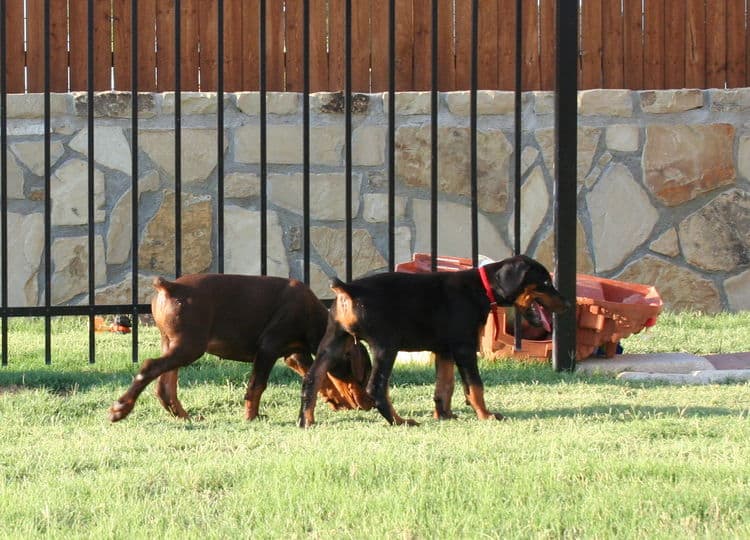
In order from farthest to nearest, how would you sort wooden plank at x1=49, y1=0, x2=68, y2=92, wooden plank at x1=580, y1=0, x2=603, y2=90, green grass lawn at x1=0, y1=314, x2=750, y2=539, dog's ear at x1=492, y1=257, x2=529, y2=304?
wooden plank at x1=580, y1=0, x2=603, y2=90, wooden plank at x1=49, y1=0, x2=68, y2=92, dog's ear at x1=492, y1=257, x2=529, y2=304, green grass lawn at x1=0, y1=314, x2=750, y2=539

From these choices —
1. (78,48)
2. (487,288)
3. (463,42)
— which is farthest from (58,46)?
(487,288)

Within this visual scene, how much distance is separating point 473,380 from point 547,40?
4.47m

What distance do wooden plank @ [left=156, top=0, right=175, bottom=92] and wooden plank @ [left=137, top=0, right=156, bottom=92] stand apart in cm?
4

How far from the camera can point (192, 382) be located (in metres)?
6.42

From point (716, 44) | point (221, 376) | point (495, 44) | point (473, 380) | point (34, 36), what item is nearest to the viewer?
point (473, 380)

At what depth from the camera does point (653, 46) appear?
9391 millimetres

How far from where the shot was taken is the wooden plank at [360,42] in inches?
358

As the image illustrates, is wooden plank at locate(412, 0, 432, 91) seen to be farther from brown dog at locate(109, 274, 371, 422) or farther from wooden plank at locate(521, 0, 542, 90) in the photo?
brown dog at locate(109, 274, 371, 422)

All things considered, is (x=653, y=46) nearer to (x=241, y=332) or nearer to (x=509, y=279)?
(x=509, y=279)

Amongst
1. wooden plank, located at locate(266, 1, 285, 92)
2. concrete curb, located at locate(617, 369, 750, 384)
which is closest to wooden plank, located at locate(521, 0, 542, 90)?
wooden plank, located at locate(266, 1, 285, 92)

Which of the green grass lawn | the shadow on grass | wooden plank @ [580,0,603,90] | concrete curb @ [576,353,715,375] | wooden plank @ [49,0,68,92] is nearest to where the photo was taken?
the green grass lawn

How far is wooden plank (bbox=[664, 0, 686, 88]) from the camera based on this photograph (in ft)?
30.8

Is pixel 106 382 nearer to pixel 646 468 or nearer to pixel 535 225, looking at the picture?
pixel 646 468

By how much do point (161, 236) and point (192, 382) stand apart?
2796mm
